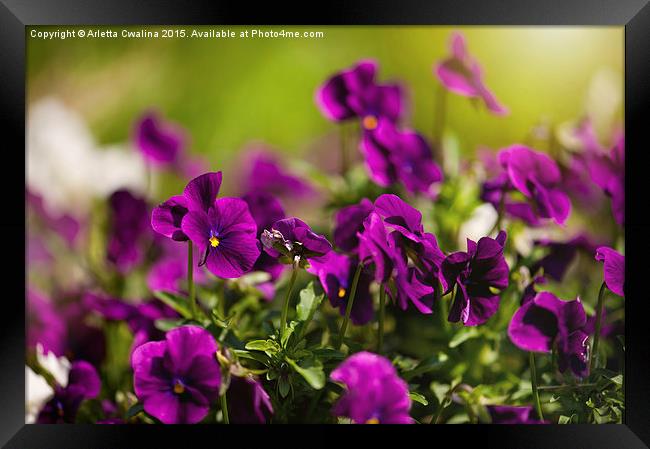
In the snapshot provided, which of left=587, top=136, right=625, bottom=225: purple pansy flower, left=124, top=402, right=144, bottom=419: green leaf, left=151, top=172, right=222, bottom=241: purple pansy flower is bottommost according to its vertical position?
left=124, top=402, right=144, bottom=419: green leaf

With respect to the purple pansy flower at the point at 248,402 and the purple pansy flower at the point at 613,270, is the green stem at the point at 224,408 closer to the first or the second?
the purple pansy flower at the point at 248,402

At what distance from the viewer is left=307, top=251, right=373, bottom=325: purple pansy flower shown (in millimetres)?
679

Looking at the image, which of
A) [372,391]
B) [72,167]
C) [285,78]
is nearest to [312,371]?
[372,391]

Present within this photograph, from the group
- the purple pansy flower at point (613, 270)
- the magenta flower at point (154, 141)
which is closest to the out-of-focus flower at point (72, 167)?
the magenta flower at point (154, 141)

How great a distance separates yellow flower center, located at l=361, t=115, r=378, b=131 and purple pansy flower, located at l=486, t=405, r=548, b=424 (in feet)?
1.22

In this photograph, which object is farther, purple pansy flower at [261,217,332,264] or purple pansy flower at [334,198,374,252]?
purple pansy flower at [334,198,374,252]

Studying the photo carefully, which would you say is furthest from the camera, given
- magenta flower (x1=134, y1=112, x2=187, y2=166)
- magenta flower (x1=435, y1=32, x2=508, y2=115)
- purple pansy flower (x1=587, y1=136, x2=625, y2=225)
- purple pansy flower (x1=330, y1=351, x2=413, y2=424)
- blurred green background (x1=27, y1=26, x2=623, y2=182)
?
blurred green background (x1=27, y1=26, x2=623, y2=182)

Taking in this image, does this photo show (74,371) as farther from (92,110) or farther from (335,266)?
(92,110)

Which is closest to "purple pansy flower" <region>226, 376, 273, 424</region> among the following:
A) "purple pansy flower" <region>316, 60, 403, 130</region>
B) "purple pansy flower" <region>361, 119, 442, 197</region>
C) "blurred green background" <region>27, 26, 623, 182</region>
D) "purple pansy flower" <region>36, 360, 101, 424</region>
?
"purple pansy flower" <region>36, 360, 101, 424</region>

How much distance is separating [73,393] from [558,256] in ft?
1.80

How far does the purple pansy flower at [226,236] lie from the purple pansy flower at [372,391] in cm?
14

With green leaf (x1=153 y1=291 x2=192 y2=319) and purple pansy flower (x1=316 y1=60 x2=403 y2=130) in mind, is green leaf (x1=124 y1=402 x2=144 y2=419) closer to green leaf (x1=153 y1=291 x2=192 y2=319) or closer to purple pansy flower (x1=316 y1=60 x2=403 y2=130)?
green leaf (x1=153 y1=291 x2=192 y2=319)

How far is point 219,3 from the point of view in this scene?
0.71 m

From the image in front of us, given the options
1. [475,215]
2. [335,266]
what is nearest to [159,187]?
[475,215]
